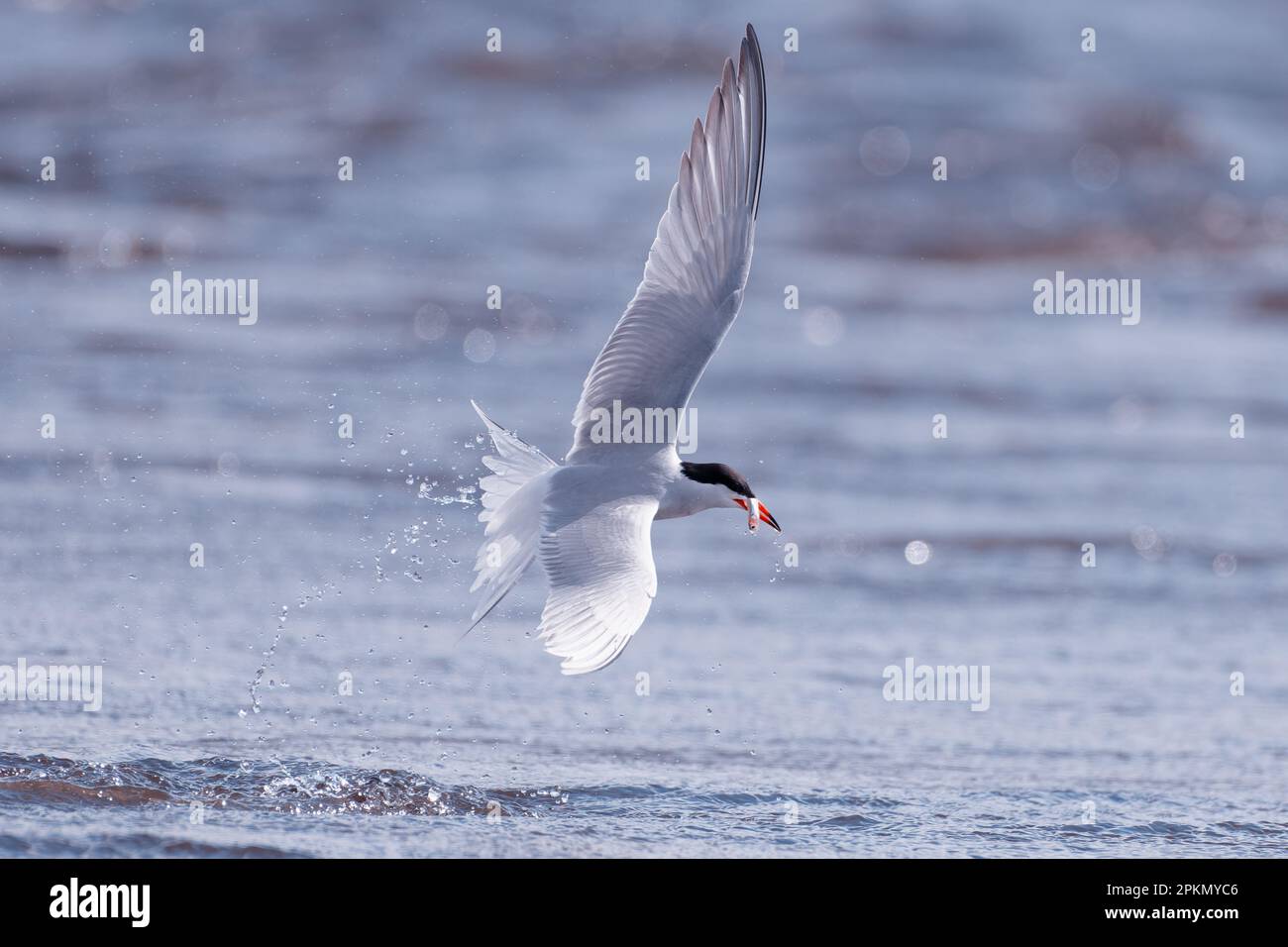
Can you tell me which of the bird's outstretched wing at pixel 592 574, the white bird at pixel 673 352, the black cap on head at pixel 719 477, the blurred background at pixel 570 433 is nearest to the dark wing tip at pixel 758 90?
the white bird at pixel 673 352

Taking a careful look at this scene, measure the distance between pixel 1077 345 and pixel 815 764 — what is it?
270 inches

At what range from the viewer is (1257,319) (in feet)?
43.7

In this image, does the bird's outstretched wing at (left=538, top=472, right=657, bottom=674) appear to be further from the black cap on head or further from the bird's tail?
the black cap on head

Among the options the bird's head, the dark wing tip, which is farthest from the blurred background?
the dark wing tip

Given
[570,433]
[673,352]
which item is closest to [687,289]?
[673,352]

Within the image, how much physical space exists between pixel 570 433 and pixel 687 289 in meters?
3.76

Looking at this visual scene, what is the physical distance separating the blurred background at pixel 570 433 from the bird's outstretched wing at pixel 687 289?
3.99 feet

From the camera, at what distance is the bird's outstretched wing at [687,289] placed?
17.6 ft

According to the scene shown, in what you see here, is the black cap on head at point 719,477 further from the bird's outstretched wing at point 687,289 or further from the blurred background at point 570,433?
the blurred background at point 570,433

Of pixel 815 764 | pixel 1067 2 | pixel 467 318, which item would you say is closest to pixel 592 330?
pixel 467 318

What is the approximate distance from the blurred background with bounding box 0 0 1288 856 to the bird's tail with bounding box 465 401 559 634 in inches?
27.3

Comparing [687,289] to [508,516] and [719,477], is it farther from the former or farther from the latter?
[508,516]

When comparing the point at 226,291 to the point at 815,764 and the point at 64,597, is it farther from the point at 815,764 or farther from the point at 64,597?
the point at 815,764

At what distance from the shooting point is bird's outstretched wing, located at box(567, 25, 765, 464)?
5.38 meters
